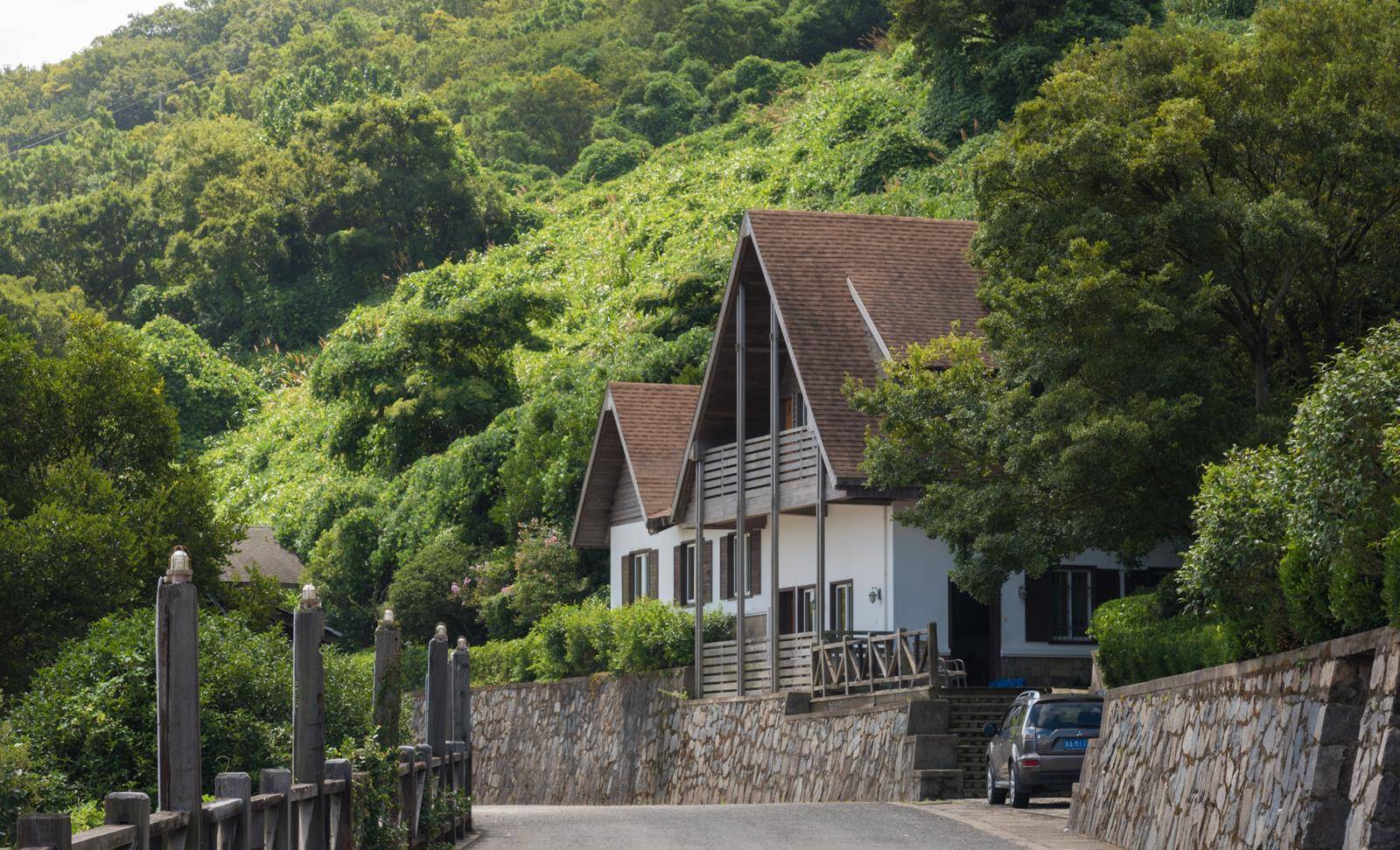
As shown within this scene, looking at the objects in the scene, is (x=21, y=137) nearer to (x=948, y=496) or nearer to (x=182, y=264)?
(x=182, y=264)

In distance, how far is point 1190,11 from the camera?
64.2m

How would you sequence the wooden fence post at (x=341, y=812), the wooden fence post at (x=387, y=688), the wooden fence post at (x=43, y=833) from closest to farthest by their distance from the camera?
the wooden fence post at (x=43, y=833), the wooden fence post at (x=341, y=812), the wooden fence post at (x=387, y=688)

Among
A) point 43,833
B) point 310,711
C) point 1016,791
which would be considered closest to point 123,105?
point 1016,791

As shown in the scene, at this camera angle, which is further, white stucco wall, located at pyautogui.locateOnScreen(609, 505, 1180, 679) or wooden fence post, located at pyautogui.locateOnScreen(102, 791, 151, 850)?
white stucco wall, located at pyautogui.locateOnScreen(609, 505, 1180, 679)

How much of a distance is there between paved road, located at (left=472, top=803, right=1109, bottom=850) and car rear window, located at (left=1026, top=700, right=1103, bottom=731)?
4.27 feet

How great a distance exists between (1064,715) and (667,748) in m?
14.9

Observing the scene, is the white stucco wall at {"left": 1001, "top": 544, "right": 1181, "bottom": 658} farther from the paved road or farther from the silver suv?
the silver suv

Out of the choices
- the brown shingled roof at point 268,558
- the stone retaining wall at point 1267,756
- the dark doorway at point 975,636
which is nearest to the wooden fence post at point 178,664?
the stone retaining wall at point 1267,756

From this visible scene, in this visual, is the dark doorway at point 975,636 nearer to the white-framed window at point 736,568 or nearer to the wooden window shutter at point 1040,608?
the wooden window shutter at point 1040,608

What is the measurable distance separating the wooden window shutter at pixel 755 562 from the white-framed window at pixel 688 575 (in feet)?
8.85

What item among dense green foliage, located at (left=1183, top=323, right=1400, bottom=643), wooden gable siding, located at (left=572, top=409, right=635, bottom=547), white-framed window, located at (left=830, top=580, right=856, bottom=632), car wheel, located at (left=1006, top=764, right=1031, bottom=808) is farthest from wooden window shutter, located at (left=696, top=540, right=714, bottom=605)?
dense green foliage, located at (left=1183, top=323, right=1400, bottom=643)

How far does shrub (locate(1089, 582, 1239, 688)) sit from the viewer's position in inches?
779

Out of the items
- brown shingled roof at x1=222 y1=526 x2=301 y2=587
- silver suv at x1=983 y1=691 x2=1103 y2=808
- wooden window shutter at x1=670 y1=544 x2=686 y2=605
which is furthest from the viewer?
brown shingled roof at x1=222 y1=526 x2=301 y2=587

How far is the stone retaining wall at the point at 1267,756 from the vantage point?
13.3 meters
